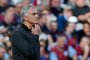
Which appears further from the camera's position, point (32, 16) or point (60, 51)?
point (60, 51)

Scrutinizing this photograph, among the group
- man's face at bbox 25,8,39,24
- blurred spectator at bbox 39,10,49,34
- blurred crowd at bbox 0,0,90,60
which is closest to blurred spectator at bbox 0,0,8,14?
blurred crowd at bbox 0,0,90,60

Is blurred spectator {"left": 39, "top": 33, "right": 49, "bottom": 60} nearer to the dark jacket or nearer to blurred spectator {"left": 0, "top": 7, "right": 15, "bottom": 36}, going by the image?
blurred spectator {"left": 0, "top": 7, "right": 15, "bottom": 36}

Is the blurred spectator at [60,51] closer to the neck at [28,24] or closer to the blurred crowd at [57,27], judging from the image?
the blurred crowd at [57,27]

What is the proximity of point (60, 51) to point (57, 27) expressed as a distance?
52 cm

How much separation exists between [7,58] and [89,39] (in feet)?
5.38

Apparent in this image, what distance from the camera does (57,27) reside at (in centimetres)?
671

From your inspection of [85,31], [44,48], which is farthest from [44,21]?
[85,31]

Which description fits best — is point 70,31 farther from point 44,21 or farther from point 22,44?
point 22,44

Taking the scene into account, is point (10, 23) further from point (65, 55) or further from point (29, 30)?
point (29, 30)

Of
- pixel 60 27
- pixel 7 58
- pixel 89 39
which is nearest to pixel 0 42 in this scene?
pixel 7 58

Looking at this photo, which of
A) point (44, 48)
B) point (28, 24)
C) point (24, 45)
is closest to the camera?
point (24, 45)

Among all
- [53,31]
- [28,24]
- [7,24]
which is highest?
[28,24]

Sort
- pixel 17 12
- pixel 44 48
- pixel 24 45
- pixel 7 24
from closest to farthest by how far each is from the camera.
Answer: pixel 24 45 < pixel 44 48 < pixel 7 24 < pixel 17 12

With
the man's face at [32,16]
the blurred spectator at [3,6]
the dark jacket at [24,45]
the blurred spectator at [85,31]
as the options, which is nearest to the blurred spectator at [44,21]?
the blurred spectator at [85,31]
